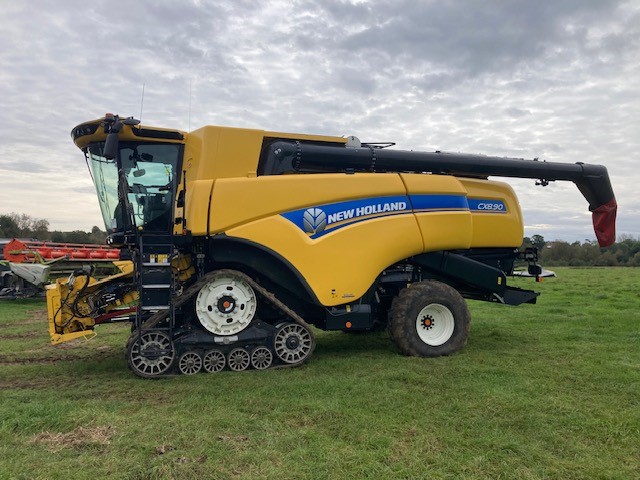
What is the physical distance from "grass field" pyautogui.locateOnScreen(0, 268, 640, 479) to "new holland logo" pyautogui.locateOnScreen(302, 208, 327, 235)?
1921 millimetres

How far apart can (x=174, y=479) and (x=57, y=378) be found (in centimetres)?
368

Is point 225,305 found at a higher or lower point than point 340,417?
higher

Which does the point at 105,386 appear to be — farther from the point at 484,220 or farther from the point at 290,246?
the point at 484,220

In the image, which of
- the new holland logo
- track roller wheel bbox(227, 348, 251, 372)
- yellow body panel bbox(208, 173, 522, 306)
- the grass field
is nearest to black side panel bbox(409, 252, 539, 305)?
yellow body panel bbox(208, 173, 522, 306)

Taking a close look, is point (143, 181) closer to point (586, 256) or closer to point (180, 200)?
point (180, 200)

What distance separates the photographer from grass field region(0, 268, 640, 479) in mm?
3824

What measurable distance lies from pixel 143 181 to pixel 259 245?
6.26 feet

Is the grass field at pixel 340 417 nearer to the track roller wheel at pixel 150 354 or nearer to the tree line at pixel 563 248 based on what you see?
the track roller wheel at pixel 150 354

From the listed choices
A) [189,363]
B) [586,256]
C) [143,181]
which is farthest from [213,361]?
[586,256]

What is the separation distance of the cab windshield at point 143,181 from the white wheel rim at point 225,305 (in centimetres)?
110

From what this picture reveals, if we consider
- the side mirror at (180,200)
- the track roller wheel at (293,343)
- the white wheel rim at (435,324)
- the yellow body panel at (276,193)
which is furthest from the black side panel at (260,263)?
the white wheel rim at (435,324)

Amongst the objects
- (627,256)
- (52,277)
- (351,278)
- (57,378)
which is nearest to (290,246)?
(351,278)

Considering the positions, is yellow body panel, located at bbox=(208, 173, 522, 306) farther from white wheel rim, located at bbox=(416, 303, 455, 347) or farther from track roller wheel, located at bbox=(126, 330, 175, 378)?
track roller wheel, located at bbox=(126, 330, 175, 378)

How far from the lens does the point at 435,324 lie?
7.86 m
